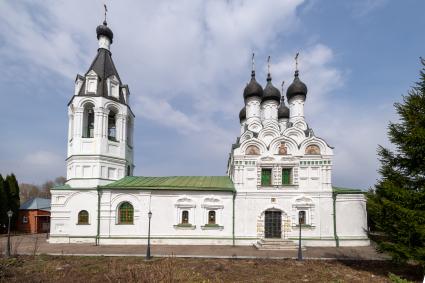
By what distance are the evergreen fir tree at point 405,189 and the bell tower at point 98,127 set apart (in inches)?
646

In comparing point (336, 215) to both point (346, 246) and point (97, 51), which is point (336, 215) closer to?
point (346, 246)

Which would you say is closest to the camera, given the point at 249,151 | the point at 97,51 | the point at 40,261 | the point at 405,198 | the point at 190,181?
the point at 405,198

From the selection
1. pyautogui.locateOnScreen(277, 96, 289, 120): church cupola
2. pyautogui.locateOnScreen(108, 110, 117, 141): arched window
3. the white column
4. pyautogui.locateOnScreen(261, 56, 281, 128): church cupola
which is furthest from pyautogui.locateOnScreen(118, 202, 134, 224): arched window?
pyautogui.locateOnScreen(277, 96, 289, 120): church cupola

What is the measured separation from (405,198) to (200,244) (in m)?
12.5

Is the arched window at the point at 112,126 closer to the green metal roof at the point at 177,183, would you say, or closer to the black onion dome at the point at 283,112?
the green metal roof at the point at 177,183

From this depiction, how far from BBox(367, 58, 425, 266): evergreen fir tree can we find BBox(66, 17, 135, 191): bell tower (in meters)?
16.4

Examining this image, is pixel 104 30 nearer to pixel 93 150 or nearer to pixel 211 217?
pixel 93 150

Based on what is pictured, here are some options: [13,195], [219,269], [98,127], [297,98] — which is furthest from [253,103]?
[13,195]

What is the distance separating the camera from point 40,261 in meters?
13.1

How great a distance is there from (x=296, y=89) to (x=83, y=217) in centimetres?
1791

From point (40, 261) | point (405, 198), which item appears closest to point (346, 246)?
point (405, 198)

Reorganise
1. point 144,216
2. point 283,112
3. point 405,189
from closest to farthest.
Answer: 1. point 405,189
2. point 144,216
3. point 283,112

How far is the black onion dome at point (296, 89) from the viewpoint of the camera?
75.4 ft

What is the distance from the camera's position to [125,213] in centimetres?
1914
